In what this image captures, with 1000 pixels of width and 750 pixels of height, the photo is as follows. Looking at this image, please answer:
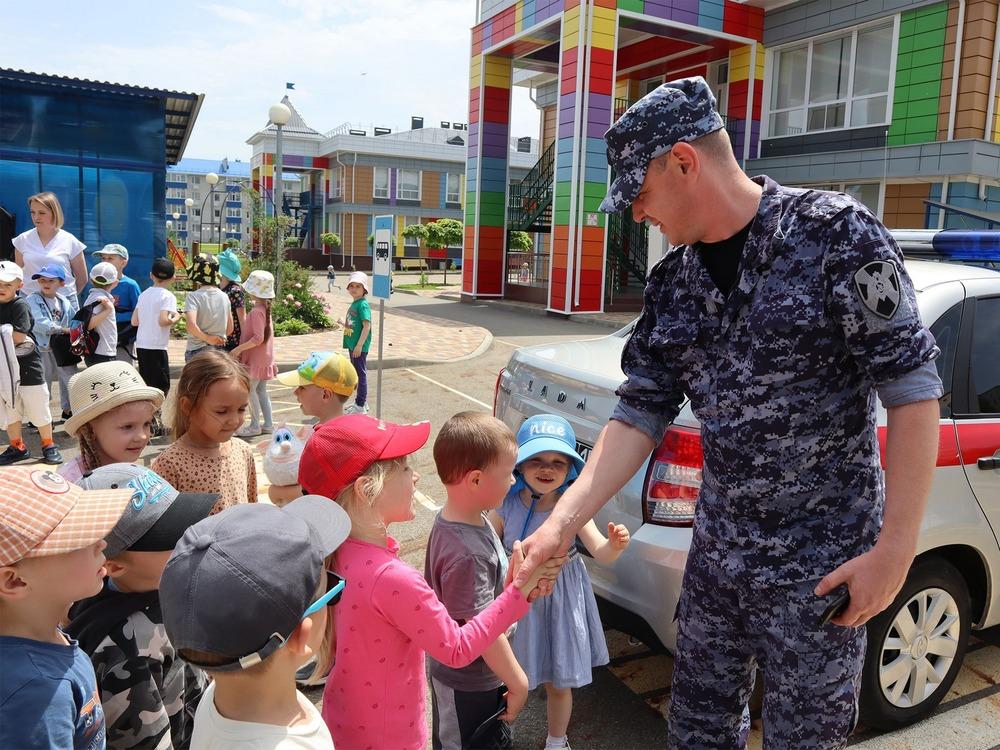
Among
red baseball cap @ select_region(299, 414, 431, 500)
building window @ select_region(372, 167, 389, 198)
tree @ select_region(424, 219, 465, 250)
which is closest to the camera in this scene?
red baseball cap @ select_region(299, 414, 431, 500)

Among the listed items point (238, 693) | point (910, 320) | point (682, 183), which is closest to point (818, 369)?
point (910, 320)

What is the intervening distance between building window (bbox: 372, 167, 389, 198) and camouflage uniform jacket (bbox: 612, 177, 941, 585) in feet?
170

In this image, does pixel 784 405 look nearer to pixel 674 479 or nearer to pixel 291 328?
pixel 674 479

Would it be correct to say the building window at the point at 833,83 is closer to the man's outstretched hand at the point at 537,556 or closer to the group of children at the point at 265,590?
the group of children at the point at 265,590

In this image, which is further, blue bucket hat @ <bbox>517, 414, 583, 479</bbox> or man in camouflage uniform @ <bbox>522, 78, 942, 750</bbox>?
blue bucket hat @ <bbox>517, 414, 583, 479</bbox>

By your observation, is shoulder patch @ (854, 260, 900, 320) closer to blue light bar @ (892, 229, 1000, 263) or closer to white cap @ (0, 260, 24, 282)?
blue light bar @ (892, 229, 1000, 263)

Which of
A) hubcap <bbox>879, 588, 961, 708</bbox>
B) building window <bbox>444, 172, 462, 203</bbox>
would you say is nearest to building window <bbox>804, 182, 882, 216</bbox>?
hubcap <bbox>879, 588, 961, 708</bbox>

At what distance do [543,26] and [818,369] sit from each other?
20.2m

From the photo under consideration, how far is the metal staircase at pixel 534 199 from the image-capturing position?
2250 cm

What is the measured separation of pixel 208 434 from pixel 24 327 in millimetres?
4210

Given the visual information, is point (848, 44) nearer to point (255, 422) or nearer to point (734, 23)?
point (734, 23)

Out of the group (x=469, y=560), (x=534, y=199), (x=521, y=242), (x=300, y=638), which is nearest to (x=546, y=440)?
(x=469, y=560)

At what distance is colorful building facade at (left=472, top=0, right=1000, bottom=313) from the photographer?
15.6 m

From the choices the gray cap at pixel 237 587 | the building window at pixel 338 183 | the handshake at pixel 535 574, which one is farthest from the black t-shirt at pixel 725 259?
the building window at pixel 338 183
